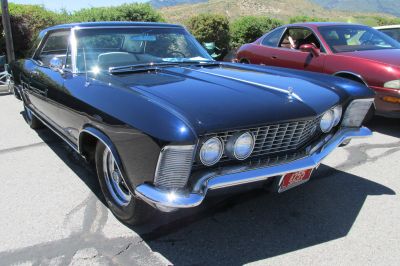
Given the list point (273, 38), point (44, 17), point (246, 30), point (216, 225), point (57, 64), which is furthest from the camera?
point (246, 30)

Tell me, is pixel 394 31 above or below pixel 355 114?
below

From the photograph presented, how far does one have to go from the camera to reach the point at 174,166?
89.4 inches

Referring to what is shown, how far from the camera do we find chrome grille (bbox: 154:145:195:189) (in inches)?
87.7

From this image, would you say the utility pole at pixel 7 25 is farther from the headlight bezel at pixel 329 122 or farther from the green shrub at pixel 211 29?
the headlight bezel at pixel 329 122

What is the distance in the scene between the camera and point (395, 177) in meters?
3.87

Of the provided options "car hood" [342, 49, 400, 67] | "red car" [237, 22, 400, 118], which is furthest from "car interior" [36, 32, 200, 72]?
"car hood" [342, 49, 400, 67]

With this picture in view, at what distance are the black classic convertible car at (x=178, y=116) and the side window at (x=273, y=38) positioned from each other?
328 centimetres

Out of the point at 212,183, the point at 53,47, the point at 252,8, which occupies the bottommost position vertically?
the point at 252,8

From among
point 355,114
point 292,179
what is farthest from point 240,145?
point 355,114

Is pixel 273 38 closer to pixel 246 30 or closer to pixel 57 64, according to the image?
pixel 57 64

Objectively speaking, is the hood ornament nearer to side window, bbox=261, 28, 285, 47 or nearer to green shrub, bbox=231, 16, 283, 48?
side window, bbox=261, 28, 285, 47

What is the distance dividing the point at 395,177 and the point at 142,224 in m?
2.46

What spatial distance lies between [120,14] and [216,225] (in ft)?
34.3

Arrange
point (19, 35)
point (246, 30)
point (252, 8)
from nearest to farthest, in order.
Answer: point (19, 35), point (246, 30), point (252, 8)
